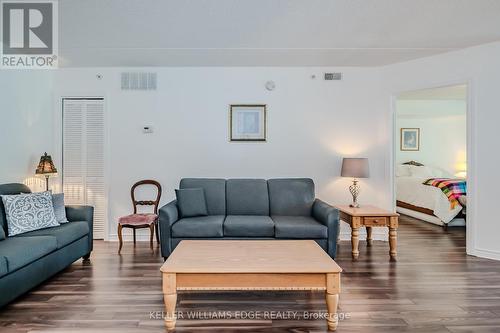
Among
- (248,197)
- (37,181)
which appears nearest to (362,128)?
(248,197)

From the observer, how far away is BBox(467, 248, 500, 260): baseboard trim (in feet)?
11.6

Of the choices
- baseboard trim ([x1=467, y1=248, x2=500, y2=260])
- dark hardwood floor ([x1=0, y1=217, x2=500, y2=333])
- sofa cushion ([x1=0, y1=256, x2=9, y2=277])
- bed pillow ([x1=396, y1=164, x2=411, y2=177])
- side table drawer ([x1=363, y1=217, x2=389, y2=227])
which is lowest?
dark hardwood floor ([x1=0, y1=217, x2=500, y2=333])

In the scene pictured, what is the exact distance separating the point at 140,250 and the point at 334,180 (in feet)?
9.74

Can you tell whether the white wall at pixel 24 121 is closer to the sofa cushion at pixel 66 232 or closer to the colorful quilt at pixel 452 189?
the sofa cushion at pixel 66 232

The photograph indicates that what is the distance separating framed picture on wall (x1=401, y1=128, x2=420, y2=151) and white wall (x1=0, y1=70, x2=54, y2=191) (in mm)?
7707

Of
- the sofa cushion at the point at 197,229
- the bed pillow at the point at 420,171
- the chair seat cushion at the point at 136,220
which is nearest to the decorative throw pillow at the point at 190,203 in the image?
the sofa cushion at the point at 197,229

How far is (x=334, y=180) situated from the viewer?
4441 millimetres

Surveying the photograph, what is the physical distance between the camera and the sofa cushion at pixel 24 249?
2.25 meters

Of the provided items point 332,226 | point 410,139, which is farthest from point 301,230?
point 410,139

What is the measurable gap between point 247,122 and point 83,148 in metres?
2.51

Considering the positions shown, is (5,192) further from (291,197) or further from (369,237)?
(369,237)

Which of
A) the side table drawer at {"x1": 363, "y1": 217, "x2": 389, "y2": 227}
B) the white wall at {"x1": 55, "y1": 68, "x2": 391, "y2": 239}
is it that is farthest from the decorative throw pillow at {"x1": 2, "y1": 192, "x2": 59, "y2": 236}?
the side table drawer at {"x1": 363, "y1": 217, "x2": 389, "y2": 227}

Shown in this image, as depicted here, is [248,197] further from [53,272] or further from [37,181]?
[37,181]

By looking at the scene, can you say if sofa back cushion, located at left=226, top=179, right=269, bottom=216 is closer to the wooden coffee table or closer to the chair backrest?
the chair backrest
